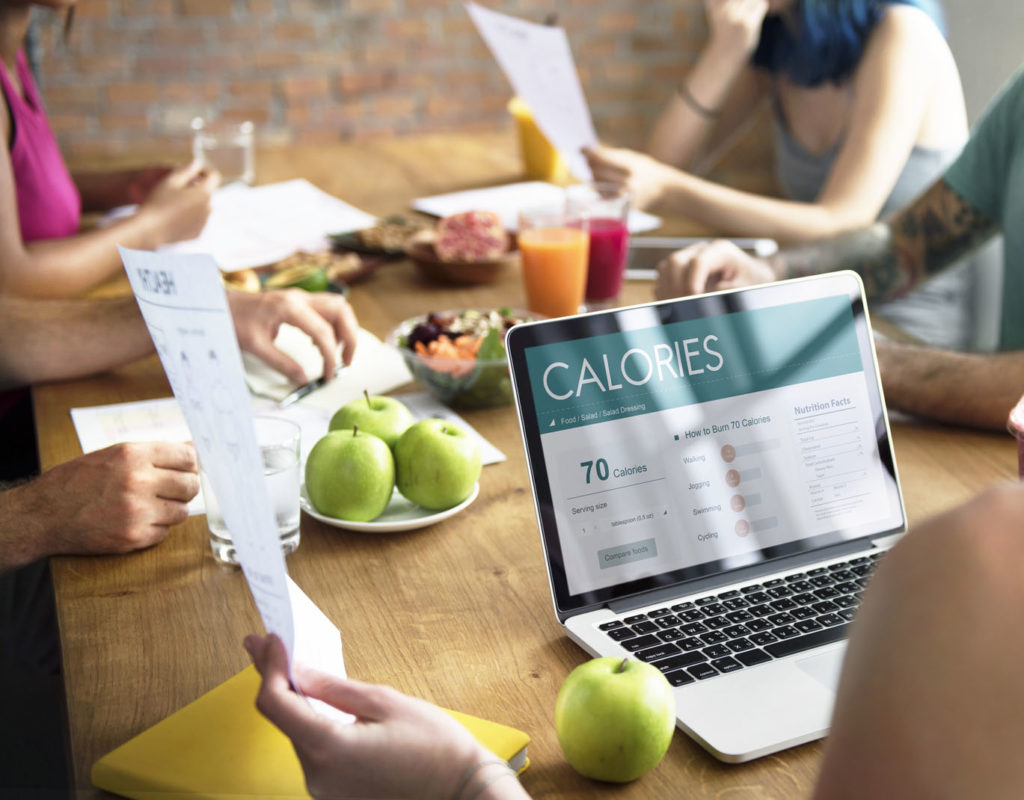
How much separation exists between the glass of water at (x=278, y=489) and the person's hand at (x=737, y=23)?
158 cm

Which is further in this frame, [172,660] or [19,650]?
[19,650]

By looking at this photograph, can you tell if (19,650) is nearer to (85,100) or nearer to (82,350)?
A: (82,350)

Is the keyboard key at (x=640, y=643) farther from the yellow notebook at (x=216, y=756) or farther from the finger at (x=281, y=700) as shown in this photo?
the finger at (x=281, y=700)

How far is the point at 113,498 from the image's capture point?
2.95 feet

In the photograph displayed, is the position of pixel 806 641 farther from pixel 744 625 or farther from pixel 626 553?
pixel 626 553

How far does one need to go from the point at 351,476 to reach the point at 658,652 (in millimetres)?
329

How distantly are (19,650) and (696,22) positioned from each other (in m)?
3.67

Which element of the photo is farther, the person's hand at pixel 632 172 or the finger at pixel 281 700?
the person's hand at pixel 632 172

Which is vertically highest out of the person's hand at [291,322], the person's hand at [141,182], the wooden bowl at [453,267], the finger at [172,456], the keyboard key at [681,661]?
the keyboard key at [681,661]

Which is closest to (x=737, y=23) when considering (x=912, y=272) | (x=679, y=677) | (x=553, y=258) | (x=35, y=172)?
(x=912, y=272)

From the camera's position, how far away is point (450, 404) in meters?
1.23

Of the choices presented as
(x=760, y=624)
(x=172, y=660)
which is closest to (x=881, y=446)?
(x=760, y=624)

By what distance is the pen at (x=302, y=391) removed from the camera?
47.8 inches

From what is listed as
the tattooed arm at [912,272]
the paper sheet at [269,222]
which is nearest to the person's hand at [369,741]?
the tattooed arm at [912,272]
